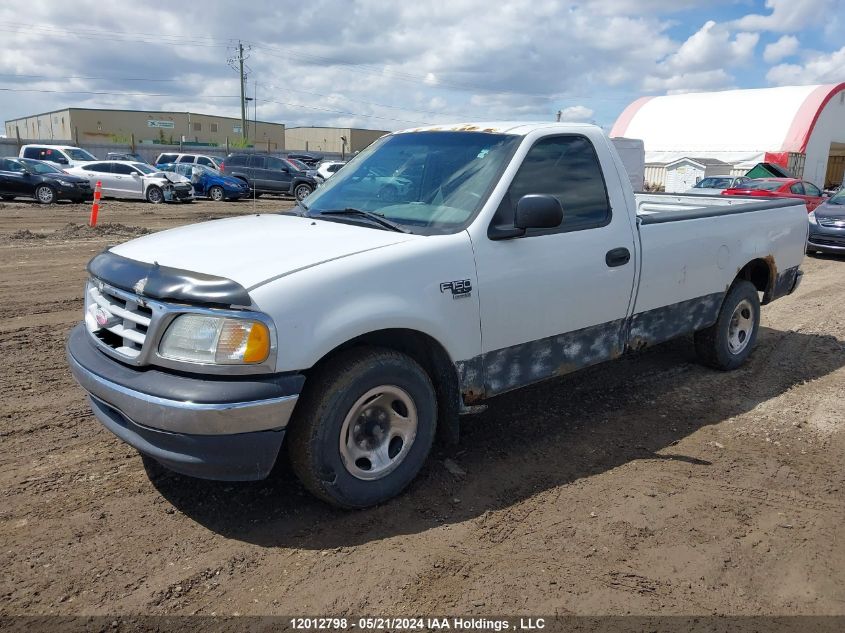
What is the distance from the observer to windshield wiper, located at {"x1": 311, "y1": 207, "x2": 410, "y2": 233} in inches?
149

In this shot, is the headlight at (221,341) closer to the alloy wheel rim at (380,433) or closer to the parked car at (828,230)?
the alloy wheel rim at (380,433)

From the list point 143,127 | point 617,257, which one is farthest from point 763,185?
point 143,127

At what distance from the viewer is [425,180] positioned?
4172 millimetres

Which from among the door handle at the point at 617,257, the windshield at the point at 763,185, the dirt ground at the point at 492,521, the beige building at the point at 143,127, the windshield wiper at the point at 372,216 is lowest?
the dirt ground at the point at 492,521

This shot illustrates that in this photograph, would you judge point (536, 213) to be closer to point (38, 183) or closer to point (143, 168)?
point (38, 183)

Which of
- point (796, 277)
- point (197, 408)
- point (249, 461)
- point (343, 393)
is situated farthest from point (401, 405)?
point (796, 277)

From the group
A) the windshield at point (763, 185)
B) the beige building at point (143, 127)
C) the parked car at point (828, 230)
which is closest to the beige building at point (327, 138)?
the beige building at point (143, 127)

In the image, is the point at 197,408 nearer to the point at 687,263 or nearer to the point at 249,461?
the point at 249,461

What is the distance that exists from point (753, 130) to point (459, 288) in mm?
44093

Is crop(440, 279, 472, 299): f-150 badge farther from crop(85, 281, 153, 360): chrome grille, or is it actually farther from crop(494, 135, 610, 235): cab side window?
crop(85, 281, 153, 360): chrome grille

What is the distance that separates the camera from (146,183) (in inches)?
919

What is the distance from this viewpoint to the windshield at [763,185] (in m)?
18.7

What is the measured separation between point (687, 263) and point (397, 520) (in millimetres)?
3117

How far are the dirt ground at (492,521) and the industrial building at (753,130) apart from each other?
121 ft
